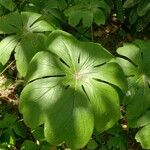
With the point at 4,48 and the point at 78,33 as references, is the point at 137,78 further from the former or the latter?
the point at 78,33

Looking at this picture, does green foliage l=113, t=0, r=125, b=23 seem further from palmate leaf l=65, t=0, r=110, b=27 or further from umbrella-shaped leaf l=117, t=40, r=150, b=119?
umbrella-shaped leaf l=117, t=40, r=150, b=119

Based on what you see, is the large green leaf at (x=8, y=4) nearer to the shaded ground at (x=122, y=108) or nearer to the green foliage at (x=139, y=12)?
the shaded ground at (x=122, y=108)

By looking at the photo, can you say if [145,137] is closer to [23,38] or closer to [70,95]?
[70,95]

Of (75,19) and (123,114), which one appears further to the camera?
(123,114)

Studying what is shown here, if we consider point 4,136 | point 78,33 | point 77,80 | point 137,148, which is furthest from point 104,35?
point 77,80

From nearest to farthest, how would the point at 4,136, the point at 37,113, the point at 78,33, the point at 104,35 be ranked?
the point at 37,113 → the point at 4,136 → the point at 78,33 → the point at 104,35

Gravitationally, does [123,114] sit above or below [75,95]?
below
